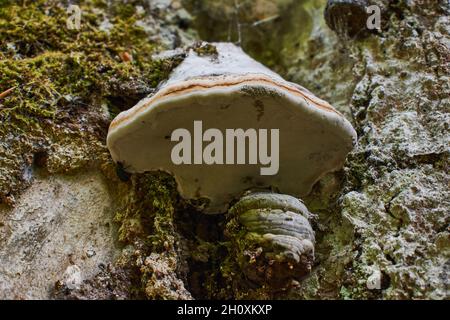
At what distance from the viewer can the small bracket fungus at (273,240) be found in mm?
1745

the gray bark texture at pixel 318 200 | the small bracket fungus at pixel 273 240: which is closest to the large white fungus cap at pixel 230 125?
the gray bark texture at pixel 318 200

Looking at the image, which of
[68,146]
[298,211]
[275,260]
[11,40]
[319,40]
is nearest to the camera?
[275,260]

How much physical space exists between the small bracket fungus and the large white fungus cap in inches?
9.3

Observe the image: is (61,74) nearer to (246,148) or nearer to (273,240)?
(246,148)

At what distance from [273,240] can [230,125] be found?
0.47m

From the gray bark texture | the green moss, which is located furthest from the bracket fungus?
the green moss

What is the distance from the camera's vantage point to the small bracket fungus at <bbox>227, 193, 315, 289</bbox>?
5.73 ft

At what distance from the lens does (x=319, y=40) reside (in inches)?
112

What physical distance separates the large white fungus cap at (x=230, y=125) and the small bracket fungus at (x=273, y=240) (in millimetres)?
235

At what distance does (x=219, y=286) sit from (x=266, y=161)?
56cm

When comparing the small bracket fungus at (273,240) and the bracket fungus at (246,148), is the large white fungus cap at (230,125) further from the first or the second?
the small bracket fungus at (273,240)

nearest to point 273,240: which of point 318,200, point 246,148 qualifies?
point 246,148

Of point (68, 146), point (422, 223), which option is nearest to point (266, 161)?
point (422, 223)

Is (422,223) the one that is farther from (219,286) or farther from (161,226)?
(161,226)
